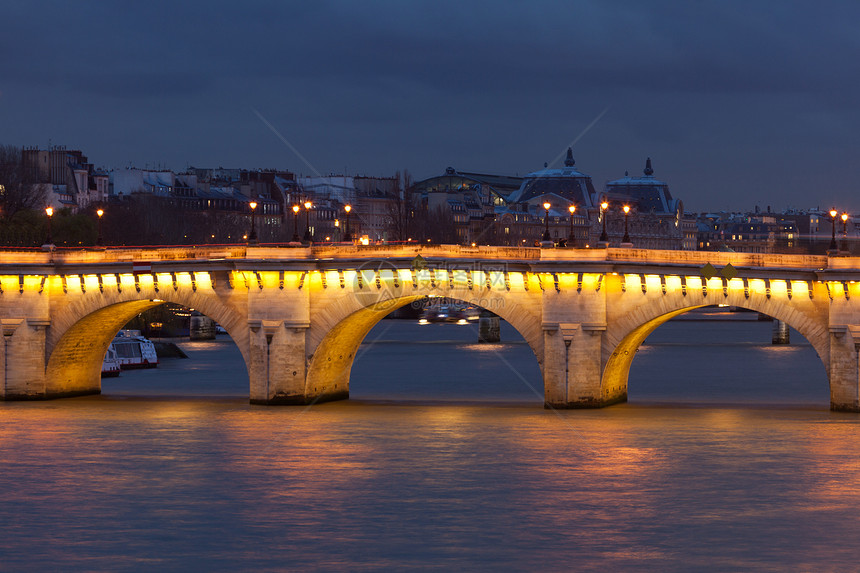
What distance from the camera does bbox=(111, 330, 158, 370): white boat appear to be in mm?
81750

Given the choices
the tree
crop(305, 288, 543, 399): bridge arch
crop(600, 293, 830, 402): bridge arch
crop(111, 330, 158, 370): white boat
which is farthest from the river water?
the tree

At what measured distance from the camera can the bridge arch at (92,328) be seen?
58.8m

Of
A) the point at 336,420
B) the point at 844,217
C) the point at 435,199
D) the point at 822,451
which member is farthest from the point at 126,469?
the point at 435,199

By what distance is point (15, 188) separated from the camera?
102 meters

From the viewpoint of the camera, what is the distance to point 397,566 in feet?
109

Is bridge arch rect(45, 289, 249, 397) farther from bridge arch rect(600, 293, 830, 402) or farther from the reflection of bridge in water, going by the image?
bridge arch rect(600, 293, 830, 402)

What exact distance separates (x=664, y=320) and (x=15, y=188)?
56.3 metres

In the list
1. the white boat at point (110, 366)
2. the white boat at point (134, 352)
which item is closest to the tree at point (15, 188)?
the white boat at point (134, 352)

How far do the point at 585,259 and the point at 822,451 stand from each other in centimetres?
1121

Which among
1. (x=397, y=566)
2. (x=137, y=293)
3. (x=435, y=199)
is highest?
(x=435, y=199)

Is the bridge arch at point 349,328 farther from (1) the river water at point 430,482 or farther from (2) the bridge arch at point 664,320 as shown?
(2) the bridge arch at point 664,320

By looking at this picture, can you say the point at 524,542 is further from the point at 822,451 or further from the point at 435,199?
the point at 435,199

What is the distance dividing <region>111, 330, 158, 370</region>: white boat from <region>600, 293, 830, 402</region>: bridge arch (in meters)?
30.7

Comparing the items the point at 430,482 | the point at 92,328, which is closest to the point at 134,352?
the point at 92,328
